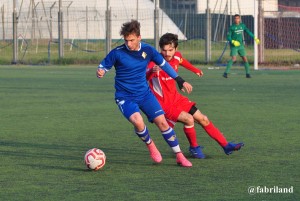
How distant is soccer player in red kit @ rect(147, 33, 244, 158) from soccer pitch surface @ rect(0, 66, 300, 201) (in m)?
0.24

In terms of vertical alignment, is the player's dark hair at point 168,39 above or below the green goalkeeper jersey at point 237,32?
above

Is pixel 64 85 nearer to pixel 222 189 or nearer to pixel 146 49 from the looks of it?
pixel 146 49

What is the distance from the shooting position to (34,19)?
138ft

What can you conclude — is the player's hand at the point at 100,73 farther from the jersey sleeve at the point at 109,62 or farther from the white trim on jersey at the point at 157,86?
the white trim on jersey at the point at 157,86

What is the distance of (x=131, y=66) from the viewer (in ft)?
31.9

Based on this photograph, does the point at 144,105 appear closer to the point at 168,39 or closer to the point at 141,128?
the point at 141,128

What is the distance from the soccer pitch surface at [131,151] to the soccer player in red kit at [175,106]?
235mm

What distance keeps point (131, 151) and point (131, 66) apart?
1.36 m

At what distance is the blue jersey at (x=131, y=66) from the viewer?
9.72 meters

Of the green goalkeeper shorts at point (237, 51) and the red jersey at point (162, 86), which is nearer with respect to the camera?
the red jersey at point (162, 86)

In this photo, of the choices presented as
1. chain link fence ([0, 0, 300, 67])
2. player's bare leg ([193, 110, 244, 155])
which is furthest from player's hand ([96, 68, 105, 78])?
chain link fence ([0, 0, 300, 67])

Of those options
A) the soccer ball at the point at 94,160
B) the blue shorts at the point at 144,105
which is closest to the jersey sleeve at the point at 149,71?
the blue shorts at the point at 144,105

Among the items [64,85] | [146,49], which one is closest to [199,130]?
[146,49]

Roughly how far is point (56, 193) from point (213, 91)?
1360 centimetres
